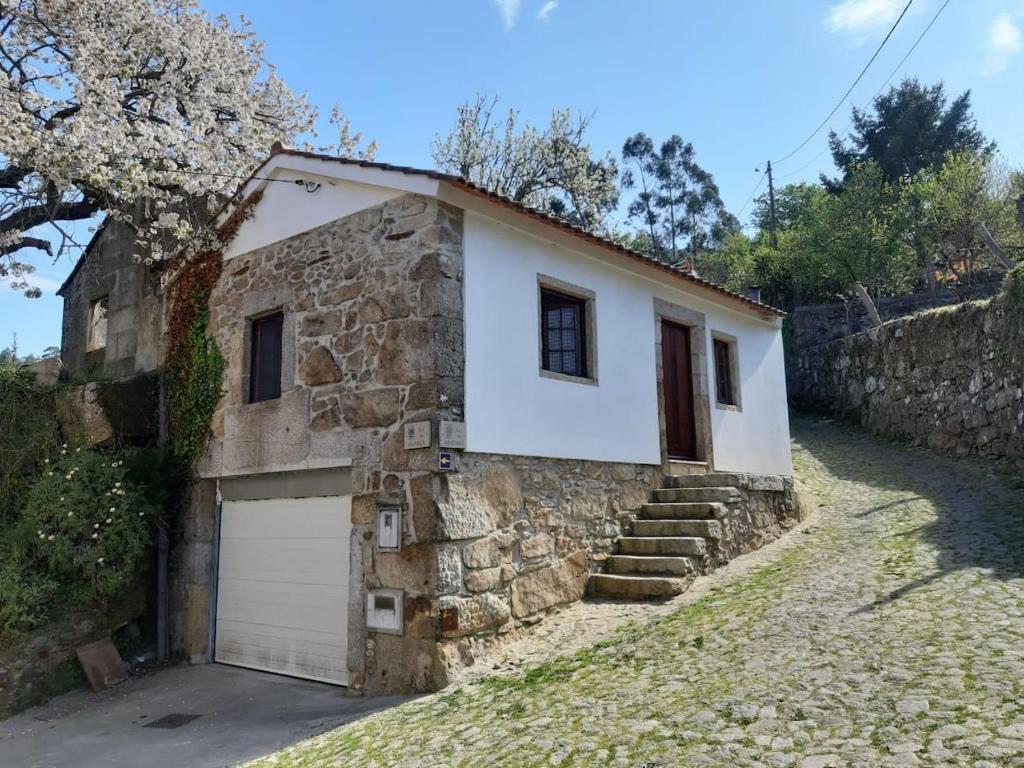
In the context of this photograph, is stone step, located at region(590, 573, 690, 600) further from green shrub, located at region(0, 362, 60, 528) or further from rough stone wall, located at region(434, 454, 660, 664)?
green shrub, located at region(0, 362, 60, 528)

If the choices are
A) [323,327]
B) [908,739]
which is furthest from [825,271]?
[908,739]

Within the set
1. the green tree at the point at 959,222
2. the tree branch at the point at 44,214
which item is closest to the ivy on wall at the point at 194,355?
the tree branch at the point at 44,214

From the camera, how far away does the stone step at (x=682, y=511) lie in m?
7.81

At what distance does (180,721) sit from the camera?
241 inches

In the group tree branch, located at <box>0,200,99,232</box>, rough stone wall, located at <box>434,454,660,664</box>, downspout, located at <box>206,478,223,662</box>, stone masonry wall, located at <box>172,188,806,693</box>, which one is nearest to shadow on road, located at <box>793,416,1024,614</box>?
rough stone wall, located at <box>434,454,660,664</box>

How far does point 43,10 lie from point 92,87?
3.70ft

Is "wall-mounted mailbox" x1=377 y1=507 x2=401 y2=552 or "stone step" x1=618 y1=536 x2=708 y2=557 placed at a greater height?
"wall-mounted mailbox" x1=377 y1=507 x2=401 y2=552

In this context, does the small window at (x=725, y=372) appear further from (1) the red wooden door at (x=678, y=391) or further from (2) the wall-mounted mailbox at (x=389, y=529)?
(2) the wall-mounted mailbox at (x=389, y=529)

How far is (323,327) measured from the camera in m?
7.11

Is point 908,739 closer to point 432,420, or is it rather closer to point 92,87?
point 432,420

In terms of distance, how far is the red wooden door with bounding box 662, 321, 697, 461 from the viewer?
9141mm

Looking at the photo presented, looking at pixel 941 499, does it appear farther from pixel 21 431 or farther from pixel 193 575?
pixel 21 431

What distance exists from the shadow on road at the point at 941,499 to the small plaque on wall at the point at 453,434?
128 inches

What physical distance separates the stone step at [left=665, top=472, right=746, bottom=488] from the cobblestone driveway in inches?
45.9
